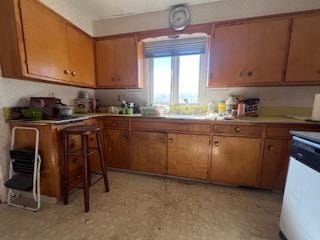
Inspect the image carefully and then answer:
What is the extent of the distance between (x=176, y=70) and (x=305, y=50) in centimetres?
159

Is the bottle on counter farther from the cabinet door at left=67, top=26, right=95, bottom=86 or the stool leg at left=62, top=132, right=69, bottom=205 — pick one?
the cabinet door at left=67, top=26, right=95, bottom=86

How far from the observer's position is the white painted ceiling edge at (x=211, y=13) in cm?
201

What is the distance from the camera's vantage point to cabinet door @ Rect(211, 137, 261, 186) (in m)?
1.93

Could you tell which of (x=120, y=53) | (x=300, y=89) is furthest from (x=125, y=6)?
(x=300, y=89)

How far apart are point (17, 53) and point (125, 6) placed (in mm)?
1518

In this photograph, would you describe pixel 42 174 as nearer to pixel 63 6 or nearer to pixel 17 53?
pixel 17 53

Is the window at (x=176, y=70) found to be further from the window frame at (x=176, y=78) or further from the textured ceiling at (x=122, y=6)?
the textured ceiling at (x=122, y=6)

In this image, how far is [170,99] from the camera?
2736 millimetres

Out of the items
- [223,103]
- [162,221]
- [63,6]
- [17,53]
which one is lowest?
[162,221]

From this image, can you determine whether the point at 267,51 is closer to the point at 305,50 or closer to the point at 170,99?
the point at 305,50

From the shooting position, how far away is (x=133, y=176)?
7.84ft

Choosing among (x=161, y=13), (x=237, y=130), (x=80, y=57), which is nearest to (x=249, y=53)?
(x=237, y=130)

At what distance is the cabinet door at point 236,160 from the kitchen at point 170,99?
12 mm

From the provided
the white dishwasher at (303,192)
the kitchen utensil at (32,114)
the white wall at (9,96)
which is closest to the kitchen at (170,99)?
the white wall at (9,96)
